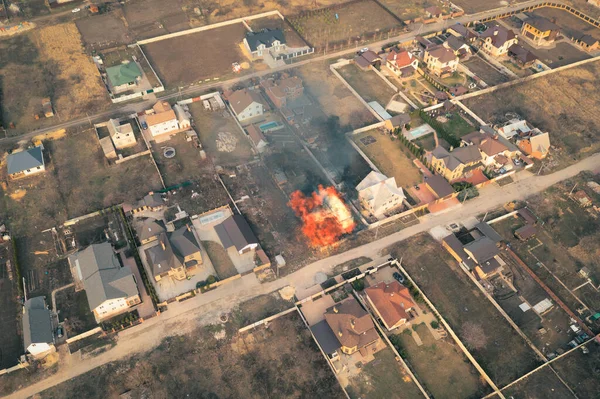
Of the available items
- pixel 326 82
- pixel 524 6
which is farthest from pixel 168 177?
pixel 524 6

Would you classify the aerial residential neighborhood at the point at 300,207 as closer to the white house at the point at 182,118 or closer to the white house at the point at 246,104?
the white house at the point at 246,104

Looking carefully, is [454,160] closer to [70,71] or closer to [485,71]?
[485,71]

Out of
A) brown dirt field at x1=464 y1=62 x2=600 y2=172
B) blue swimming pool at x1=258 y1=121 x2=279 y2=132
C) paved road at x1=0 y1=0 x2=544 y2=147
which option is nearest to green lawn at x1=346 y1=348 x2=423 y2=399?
blue swimming pool at x1=258 y1=121 x2=279 y2=132

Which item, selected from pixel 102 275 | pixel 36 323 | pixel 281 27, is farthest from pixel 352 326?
pixel 281 27

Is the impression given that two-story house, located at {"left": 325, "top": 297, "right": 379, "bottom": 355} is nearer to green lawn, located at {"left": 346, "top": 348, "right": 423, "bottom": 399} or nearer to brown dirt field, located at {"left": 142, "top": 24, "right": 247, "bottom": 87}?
green lawn, located at {"left": 346, "top": 348, "right": 423, "bottom": 399}

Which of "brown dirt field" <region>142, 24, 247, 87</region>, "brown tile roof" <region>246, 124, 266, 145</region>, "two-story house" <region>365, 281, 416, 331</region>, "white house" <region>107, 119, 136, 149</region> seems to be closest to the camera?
"two-story house" <region>365, 281, 416, 331</region>

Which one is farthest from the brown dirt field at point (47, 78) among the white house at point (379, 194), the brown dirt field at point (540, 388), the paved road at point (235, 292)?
the brown dirt field at point (540, 388)
